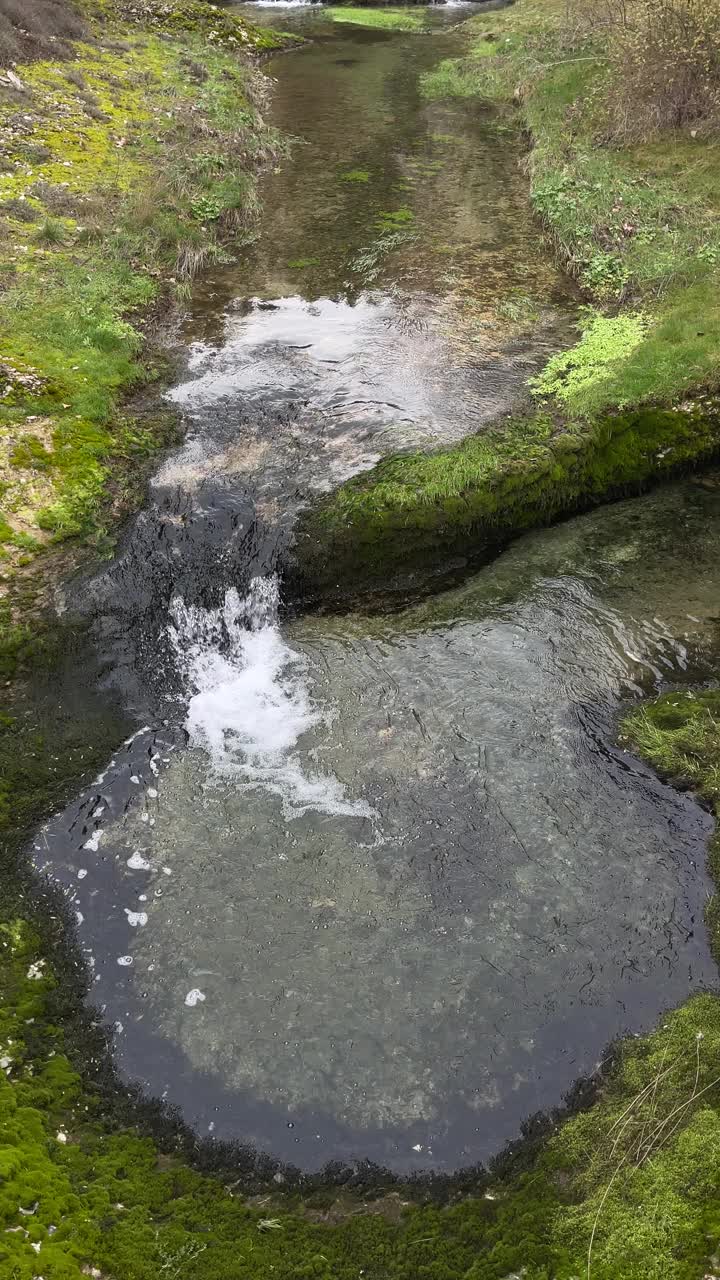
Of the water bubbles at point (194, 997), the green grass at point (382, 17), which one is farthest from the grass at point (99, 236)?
the green grass at point (382, 17)

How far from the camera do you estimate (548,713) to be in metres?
8.98

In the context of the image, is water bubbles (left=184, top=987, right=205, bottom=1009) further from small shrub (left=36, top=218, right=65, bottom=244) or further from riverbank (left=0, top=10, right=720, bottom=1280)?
small shrub (left=36, top=218, right=65, bottom=244)

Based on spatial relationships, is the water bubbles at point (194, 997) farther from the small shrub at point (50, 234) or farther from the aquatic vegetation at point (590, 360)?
the small shrub at point (50, 234)

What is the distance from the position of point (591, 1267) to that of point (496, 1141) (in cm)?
115

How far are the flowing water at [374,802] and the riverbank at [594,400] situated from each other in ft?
1.64

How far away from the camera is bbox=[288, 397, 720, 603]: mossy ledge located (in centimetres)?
1065

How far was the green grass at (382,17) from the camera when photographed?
36719mm

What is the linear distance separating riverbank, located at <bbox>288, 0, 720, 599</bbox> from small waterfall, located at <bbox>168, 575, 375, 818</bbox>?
0.91 metres

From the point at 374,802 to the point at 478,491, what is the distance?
4.80m

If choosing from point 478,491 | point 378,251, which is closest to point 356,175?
point 378,251

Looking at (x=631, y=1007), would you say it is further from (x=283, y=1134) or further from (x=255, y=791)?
(x=255, y=791)

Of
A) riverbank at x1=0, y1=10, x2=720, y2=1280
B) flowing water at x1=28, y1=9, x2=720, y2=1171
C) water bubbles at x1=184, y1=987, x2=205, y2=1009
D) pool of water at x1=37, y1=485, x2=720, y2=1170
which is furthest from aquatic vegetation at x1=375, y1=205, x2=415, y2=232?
riverbank at x1=0, y1=10, x2=720, y2=1280

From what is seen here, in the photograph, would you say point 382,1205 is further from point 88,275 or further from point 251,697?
point 88,275

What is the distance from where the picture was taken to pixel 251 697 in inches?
376
